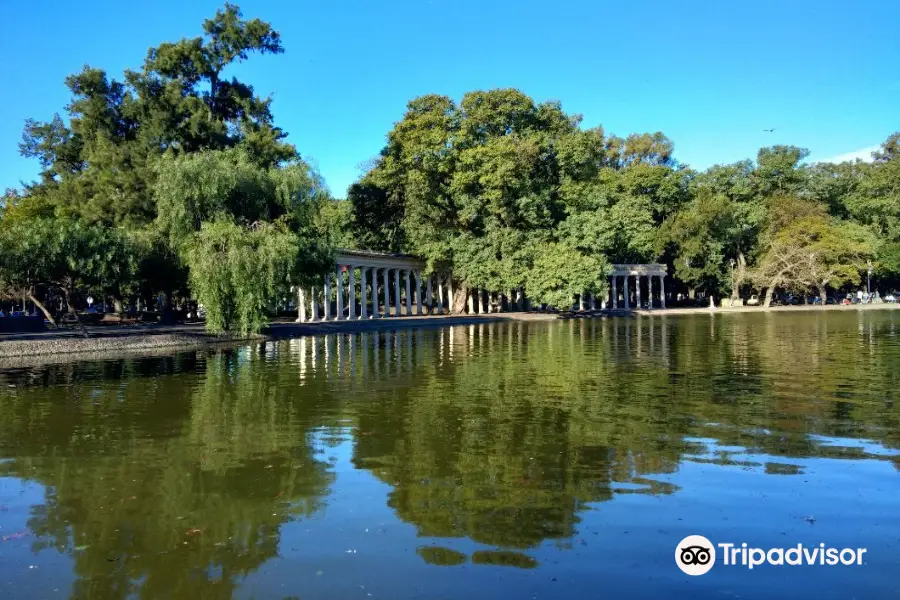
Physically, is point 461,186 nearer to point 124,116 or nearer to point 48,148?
point 124,116

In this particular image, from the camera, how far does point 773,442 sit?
9266mm

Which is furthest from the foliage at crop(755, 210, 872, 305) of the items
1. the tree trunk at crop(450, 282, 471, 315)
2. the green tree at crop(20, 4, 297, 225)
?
the green tree at crop(20, 4, 297, 225)

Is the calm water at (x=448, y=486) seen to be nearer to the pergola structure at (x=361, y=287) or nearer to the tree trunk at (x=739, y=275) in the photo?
the pergola structure at (x=361, y=287)

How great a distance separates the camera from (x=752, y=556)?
555 cm

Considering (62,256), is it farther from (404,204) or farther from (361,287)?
(404,204)

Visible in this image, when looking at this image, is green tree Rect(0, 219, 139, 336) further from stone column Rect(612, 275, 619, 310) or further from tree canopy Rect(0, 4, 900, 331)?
stone column Rect(612, 275, 619, 310)

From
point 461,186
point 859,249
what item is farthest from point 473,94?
point 859,249

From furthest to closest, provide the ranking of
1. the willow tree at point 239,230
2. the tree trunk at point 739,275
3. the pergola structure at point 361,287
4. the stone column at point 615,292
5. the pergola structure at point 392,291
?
1. the stone column at point 615,292
2. the tree trunk at point 739,275
3. the pergola structure at point 392,291
4. the pergola structure at point 361,287
5. the willow tree at point 239,230

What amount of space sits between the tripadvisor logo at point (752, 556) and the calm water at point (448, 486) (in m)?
0.10

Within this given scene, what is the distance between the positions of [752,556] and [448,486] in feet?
10.3

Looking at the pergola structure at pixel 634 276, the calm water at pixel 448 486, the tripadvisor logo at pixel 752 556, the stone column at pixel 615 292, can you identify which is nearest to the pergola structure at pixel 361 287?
the stone column at pixel 615 292

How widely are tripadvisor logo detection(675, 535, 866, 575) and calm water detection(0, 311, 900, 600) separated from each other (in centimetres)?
10

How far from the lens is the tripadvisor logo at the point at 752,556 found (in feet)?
17.8

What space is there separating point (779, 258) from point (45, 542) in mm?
70468
